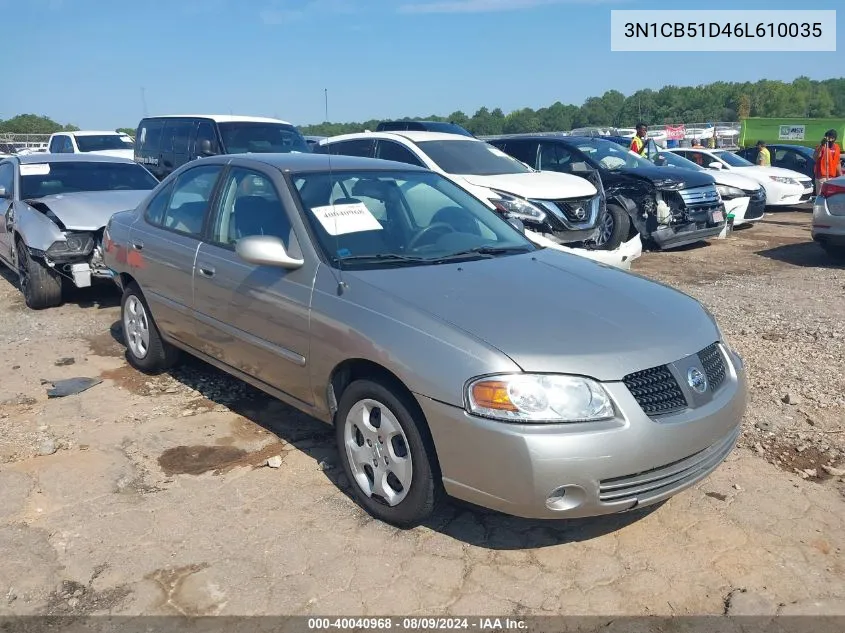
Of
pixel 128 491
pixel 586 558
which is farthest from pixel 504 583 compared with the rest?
pixel 128 491

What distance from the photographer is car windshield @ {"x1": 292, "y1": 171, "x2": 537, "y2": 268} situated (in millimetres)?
3795

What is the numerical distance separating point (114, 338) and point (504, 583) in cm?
472

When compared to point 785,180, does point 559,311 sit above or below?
below

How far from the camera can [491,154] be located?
31.5ft

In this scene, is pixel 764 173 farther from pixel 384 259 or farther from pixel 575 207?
pixel 384 259

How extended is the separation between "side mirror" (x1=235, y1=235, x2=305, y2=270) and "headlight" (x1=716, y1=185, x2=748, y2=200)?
33.6 ft

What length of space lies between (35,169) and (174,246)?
4.46 m

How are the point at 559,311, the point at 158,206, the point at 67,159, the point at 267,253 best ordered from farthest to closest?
the point at 67,159 → the point at 158,206 → the point at 267,253 → the point at 559,311

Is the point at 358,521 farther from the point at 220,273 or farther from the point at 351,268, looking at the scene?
the point at 220,273

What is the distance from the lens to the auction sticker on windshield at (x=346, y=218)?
12.6ft

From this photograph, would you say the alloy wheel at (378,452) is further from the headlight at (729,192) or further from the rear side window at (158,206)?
the headlight at (729,192)

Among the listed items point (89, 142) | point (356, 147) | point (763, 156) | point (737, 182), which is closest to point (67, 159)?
point (356, 147)

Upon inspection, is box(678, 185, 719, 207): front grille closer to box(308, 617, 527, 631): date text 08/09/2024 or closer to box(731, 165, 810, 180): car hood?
box(731, 165, 810, 180): car hood

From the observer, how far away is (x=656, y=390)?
2.99 metres
